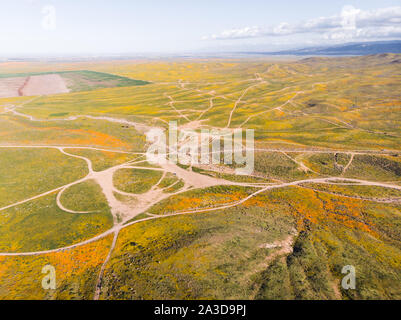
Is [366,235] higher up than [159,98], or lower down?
lower down

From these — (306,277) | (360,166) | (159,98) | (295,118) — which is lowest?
(306,277)

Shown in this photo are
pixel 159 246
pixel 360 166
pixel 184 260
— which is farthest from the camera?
pixel 360 166

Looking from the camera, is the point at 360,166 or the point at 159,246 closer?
the point at 159,246

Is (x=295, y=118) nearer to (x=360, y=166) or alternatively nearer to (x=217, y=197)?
(x=360, y=166)

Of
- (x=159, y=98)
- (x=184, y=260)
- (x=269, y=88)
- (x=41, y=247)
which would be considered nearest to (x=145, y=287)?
(x=184, y=260)

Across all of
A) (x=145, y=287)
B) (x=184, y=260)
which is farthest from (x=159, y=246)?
(x=145, y=287)
